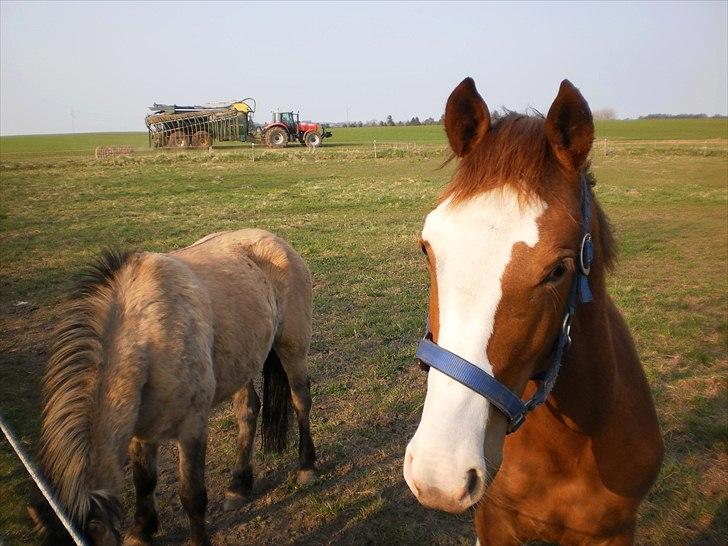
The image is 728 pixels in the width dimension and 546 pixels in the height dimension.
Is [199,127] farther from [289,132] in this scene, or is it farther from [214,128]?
[289,132]

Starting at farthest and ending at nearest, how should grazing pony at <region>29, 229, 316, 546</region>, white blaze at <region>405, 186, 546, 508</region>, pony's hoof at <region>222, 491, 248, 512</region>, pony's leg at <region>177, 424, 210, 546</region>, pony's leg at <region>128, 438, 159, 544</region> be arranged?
pony's hoof at <region>222, 491, 248, 512</region> → pony's leg at <region>128, 438, 159, 544</region> → pony's leg at <region>177, 424, 210, 546</region> → grazing pony at <region>29, 229, 316, 546</region> → white blaze at <region>405, 186, 546, 508</region>

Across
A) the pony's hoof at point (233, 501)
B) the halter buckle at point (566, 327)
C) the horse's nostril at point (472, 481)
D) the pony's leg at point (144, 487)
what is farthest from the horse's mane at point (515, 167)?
the pony's hoof at point (233, 501)

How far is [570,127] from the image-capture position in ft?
4.79

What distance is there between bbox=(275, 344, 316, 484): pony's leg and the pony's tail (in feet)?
0.18

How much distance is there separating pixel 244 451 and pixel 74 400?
5.05 feet

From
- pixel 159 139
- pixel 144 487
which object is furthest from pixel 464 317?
pixel 159 139

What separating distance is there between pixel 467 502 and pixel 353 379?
3539 millimetres

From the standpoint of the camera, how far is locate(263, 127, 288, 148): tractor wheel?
1373 inches

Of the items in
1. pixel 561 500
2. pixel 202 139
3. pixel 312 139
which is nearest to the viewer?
pixel 561 500

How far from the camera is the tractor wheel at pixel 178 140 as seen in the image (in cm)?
3500

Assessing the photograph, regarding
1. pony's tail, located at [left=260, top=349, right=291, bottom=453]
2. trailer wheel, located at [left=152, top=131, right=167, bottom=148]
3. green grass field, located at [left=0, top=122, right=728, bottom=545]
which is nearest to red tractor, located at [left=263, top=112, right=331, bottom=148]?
trailer wheel, located at [left=152, top=131, right=167, bottom=148]

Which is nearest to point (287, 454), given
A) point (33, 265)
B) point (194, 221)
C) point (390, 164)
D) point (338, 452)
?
point (338, 452)

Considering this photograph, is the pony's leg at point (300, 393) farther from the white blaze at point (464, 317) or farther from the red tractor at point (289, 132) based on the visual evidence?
the red tractor at point (289, 132)

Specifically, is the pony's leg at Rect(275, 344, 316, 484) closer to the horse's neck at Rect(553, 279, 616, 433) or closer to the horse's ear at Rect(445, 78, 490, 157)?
the horse's neck at Rect(553, 279, 616, 433)
